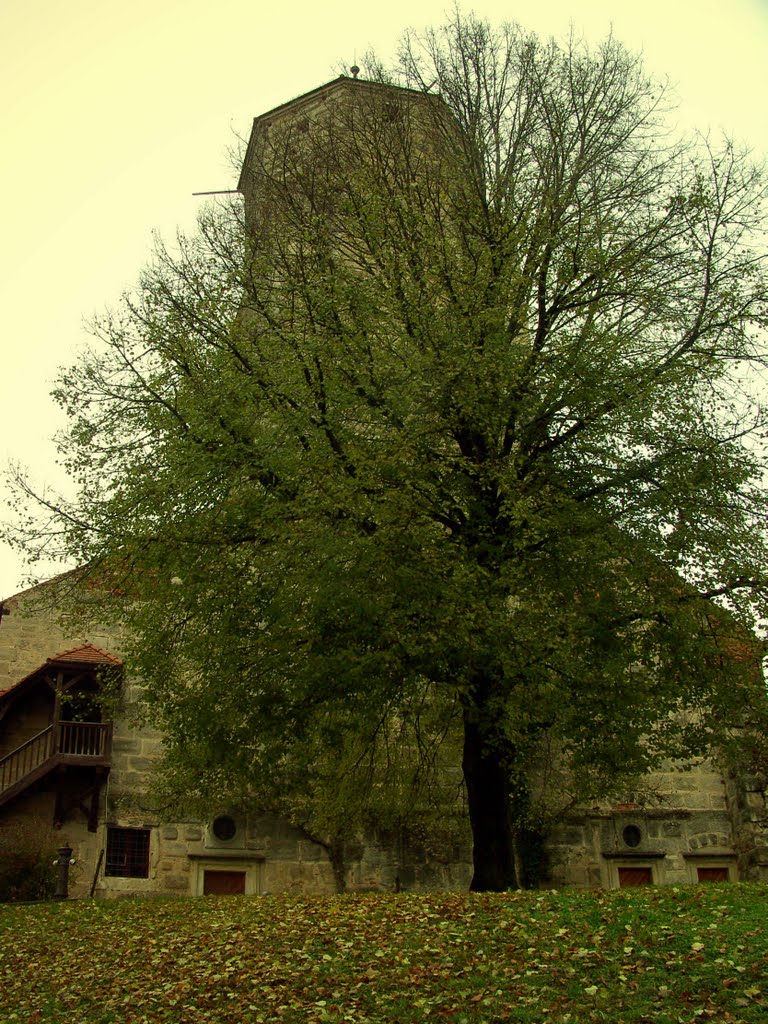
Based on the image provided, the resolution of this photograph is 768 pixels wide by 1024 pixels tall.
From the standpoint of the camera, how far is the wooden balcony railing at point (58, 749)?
16953 mm

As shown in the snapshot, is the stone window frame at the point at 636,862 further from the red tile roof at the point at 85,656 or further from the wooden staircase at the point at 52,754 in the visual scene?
the red tile roof at the point at 85,656

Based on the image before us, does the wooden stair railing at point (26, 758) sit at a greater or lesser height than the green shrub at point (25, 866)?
greater

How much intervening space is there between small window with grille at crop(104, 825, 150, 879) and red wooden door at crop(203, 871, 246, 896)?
103 centimetres

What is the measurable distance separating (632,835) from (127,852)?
9.07 metres

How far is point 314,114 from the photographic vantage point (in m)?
21.9

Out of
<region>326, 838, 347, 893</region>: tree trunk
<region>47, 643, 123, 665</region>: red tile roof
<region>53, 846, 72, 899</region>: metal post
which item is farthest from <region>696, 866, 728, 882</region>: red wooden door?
<region>47, 643, 123, 665</region>: red tile roof

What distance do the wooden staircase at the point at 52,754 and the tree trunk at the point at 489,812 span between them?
23.4ft

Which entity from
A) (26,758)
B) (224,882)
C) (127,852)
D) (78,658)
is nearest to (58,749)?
(26,758)

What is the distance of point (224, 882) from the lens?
1714 cm

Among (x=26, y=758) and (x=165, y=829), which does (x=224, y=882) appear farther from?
(x=26, y=758)

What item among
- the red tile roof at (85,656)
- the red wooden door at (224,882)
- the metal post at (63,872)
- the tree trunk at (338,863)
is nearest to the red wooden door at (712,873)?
the tree trunk at (338,863)

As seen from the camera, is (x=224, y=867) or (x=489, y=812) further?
(x=224, y=867)

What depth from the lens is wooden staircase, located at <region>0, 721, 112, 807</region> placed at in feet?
54.9

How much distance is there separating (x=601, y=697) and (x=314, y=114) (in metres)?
16.1
